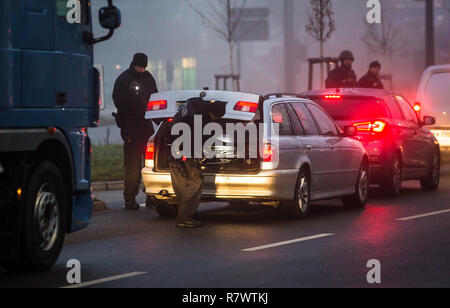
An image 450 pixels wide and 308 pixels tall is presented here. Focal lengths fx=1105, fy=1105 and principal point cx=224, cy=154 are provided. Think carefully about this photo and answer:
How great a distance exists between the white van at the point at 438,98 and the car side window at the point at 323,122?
819 cm

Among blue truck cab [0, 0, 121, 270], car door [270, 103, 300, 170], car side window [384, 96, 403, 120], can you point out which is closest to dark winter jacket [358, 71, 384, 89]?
car side window [384, 96, 403, 120]

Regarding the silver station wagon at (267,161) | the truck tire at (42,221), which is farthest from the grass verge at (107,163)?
the truck tire at (42,221)

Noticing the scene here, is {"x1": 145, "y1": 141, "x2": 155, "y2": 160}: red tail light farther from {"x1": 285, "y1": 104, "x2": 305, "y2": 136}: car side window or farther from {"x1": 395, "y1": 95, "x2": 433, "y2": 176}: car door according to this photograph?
{"x1": 395, "y1": 95, "x2": 433, "y2": 176}: car door

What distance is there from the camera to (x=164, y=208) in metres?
14.2

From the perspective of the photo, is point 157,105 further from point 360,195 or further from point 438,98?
point 438,98

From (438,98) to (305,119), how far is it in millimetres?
9224

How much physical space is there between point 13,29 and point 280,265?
303cm

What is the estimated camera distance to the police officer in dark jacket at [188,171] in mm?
12734

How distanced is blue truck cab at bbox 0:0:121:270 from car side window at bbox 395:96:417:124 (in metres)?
8.85

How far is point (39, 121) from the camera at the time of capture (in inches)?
356

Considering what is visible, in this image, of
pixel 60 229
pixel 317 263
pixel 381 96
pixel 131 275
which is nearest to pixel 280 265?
pixel 317 263

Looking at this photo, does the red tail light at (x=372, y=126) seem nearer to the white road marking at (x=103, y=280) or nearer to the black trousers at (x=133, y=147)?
the black trousers at (x=133, y=147)

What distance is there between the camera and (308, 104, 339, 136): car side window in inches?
586

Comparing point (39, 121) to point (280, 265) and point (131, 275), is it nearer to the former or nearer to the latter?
point (131, 275)
